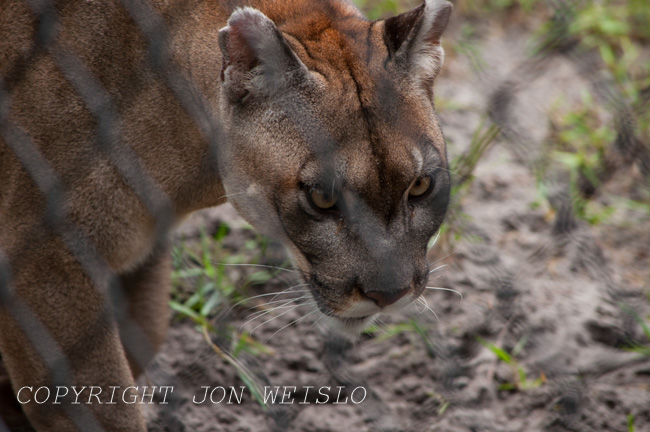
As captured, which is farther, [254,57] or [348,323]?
[348,323]

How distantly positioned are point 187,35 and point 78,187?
663 mm

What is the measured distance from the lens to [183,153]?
111 inches

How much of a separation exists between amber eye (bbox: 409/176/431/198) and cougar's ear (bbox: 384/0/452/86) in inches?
14.0

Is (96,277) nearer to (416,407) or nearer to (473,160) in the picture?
(416,407)

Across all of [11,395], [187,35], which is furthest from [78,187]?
[11,395]

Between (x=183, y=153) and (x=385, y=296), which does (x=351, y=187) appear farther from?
(x=183, y=153)

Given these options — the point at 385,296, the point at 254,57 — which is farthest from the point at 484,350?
the point at 254,57

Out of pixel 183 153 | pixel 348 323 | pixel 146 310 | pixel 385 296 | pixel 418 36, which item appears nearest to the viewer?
pixel 385 296

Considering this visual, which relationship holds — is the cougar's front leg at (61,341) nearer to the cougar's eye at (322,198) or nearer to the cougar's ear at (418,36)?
the cougar's eye at (322,198)

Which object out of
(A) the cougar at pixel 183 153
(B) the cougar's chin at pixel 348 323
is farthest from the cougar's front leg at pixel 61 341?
(B) the cougar's chin at pixel 348 323

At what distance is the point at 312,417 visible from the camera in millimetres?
3248

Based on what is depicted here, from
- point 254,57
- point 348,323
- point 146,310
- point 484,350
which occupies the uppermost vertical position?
point 254,57

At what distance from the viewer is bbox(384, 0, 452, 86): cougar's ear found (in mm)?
2525

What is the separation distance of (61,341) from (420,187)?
1.40 metres
